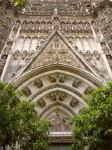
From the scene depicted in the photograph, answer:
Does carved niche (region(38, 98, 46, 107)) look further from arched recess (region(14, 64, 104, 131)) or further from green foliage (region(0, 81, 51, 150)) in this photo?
green foliage (region(0, 81, 51, 150))

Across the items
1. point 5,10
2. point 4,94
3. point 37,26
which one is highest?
point 5,10

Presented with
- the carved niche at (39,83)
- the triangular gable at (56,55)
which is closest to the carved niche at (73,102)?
the triangular gable at (56,55)

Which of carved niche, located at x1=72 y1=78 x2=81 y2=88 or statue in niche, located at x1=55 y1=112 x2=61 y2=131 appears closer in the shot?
statue in niche, located at x1=55 y1=112 x2=61 y2=131

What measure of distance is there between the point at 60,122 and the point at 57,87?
94.2 inches

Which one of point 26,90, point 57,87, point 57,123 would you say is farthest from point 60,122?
point 26,90

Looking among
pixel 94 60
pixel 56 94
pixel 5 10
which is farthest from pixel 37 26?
pixel 56 94

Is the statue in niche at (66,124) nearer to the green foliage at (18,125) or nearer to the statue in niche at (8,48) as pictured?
the green foliage at (18,125)

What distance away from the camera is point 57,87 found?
1141cm

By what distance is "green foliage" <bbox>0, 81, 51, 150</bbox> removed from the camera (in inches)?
221

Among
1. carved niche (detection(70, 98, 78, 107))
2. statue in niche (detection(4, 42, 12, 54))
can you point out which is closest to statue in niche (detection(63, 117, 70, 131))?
carved niche (detection(70, 98, 78, 107))

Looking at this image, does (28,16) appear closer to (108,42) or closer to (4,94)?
(108,42)

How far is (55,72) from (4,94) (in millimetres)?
5725

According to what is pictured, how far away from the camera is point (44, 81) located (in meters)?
11.4

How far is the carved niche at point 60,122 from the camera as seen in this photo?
10023 millimetres
